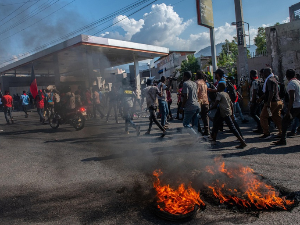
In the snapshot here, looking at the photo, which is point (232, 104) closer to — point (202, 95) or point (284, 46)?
point (202, 95)

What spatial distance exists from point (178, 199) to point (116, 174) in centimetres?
160

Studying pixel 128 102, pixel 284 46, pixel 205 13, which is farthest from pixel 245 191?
pixel 205 13

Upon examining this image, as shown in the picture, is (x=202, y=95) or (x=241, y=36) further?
(x=241, y=36)

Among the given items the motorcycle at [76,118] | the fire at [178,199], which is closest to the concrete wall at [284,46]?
the motorcycle at [76,118]

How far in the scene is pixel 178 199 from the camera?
3.08m

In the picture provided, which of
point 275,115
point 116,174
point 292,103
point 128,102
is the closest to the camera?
point 116,174

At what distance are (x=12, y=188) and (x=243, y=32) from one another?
10.9 m

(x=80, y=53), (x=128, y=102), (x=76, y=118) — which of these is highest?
(x=80, y=53)

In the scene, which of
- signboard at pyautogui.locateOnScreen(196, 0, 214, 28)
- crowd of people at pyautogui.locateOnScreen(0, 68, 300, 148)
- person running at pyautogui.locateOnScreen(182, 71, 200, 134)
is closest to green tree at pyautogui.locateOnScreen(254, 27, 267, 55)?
signboard at pyautogui.locateOnScreen(196, 0, 214, 28)

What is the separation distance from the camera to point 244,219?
2.73 metres

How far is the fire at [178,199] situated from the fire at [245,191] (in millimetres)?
319

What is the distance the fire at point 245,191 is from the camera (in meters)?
2.95

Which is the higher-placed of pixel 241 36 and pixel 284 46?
pixel 241 36

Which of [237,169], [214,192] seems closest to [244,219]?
[214,192]
